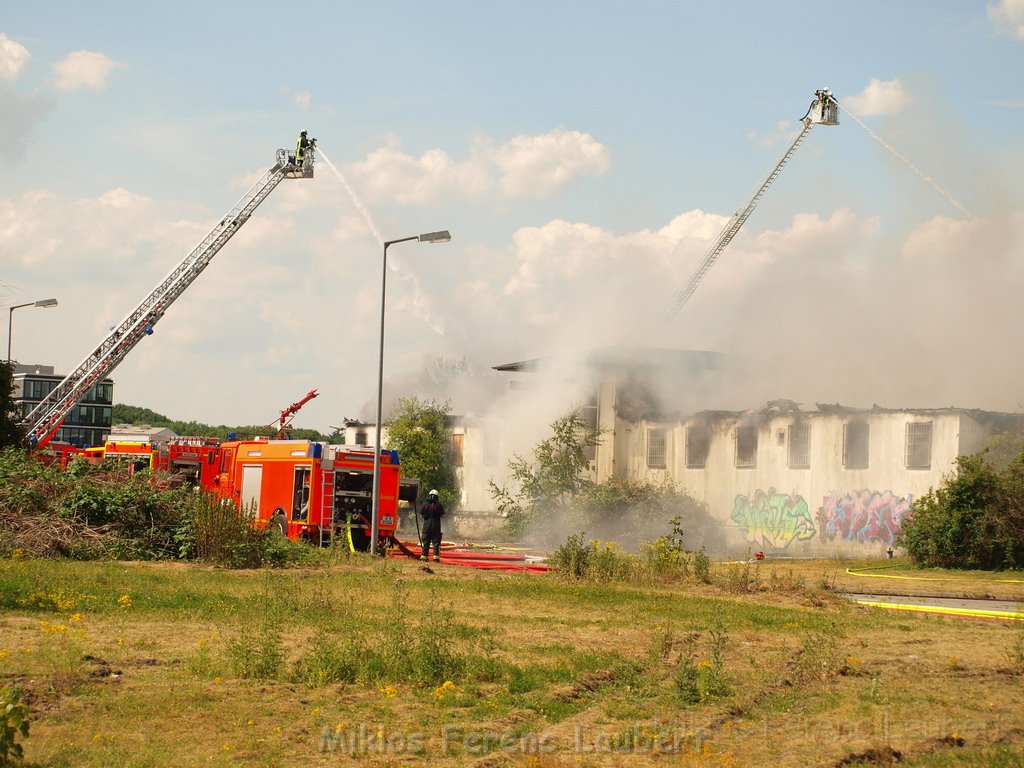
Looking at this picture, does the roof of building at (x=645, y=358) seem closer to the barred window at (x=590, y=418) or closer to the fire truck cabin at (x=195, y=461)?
the barred window at (x=590, y=418)

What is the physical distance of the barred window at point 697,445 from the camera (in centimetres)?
4353

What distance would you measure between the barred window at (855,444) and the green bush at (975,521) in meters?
6.48

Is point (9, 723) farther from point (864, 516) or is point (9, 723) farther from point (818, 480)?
point (818, 480)

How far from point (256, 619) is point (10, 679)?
4.55 metres

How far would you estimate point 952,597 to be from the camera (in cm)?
2133

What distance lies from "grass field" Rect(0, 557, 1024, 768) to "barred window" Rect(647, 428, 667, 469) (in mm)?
28689

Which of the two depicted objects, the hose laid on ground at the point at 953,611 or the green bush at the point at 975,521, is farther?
the green bush at the point at 975,521

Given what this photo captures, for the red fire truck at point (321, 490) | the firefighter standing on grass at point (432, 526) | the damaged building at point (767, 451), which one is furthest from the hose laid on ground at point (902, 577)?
the red fire truck at point (321, 490)

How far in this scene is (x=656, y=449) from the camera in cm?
4597

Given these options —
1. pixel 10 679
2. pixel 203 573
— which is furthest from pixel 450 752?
pixel 203 573

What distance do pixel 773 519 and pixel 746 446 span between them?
3074 mm

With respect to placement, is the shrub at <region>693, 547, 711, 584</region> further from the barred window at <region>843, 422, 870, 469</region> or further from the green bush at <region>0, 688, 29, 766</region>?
the barred window at <region>843, 422, 870, 469</region>

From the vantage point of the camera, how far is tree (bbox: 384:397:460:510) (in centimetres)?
5491

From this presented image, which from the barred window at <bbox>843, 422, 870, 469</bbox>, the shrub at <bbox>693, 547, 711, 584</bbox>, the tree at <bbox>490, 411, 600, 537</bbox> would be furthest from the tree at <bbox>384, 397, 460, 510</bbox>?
the shrub at <bbox>693, 547, 711, 584</bbox>
